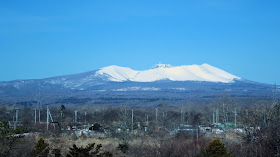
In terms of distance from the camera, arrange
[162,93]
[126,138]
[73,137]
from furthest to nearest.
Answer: [162,93]
[73,137]
[126,138]

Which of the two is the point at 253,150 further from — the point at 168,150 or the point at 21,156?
the point at 21,156

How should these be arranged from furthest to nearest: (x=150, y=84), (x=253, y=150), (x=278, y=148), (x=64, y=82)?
(x=64, y=82)
(x=150, y=84)
(x=253, y=150)
(x=278, y=148)

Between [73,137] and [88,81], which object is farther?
[88,81]

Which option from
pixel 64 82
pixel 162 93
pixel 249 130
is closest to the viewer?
pixel 249 130

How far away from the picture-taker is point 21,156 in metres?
11.6

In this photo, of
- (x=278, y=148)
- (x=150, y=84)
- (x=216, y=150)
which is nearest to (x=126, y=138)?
(x=216, y=150)

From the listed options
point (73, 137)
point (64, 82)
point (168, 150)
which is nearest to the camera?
point (168, 150)

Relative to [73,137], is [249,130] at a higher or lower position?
higher

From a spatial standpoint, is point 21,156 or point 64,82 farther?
point 64,82

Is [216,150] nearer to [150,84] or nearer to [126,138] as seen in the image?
[126,138]

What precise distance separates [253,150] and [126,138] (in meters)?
11.8

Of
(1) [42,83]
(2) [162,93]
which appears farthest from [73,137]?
(1) [42,83]

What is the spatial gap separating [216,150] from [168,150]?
183 cm

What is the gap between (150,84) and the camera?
575 feet
